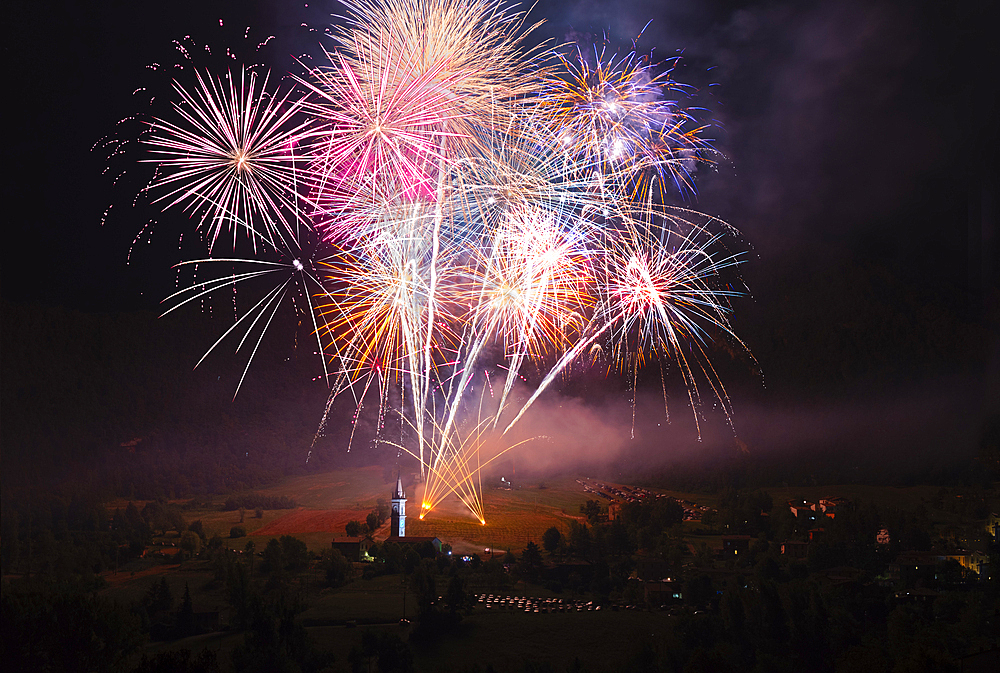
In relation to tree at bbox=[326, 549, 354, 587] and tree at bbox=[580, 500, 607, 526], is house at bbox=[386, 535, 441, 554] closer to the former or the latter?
tree at bbox=[326, 549, 354, 587]

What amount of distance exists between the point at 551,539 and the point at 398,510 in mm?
3054

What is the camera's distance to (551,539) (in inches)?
425

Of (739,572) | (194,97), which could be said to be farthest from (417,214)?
(739,572)

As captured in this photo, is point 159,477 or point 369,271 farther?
point 159,477

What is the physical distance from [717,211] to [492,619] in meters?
8.05

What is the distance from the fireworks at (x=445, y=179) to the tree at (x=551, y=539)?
4.21m

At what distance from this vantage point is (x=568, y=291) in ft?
25.6

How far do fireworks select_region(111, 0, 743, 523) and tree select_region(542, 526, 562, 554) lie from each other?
421 centimetres

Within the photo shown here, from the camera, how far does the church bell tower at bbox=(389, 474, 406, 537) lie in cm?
1056

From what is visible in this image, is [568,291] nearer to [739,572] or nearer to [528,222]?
[528,222]

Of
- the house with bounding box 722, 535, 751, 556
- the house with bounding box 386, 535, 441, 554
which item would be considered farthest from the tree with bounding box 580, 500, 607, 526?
the house with bounding box 386, 535, 441, 554

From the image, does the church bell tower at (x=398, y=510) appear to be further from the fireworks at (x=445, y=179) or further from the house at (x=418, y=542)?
the fireworks at (x=445, y=179)

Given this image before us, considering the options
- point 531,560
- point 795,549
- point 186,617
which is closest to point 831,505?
point 795,549

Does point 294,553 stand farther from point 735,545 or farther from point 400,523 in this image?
point 735,545
